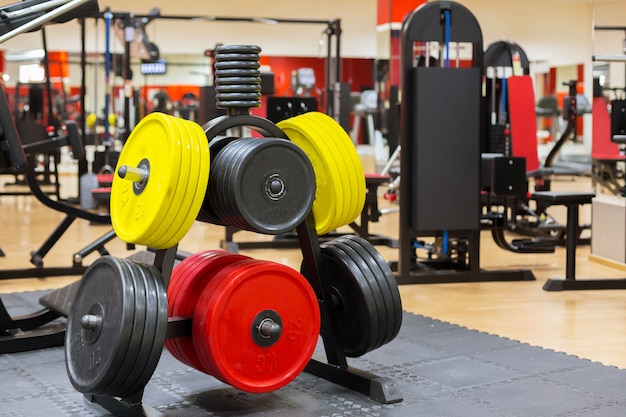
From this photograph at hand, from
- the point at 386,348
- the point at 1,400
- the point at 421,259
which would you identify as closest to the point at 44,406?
the point at 1,400

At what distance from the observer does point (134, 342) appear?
267cm

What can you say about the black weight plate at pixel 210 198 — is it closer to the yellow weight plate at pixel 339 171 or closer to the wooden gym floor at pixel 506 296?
the yellow weight plate at pixel 339 171

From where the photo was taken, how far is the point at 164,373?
352 centimetres

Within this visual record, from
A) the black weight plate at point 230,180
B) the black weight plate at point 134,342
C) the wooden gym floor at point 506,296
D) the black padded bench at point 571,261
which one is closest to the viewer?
the black weight plate at point 134,342

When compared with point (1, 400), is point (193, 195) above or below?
above

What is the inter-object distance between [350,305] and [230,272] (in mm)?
525

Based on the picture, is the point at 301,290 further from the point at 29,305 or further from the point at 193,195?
the point at 29,305

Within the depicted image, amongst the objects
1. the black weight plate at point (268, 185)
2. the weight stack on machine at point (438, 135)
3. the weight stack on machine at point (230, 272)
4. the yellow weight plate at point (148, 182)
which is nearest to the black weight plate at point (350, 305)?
the weight stack on machine at point (230, 272)

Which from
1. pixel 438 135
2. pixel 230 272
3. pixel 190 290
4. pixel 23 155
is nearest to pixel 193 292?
pixel 190 290

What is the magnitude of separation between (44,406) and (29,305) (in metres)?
1.84

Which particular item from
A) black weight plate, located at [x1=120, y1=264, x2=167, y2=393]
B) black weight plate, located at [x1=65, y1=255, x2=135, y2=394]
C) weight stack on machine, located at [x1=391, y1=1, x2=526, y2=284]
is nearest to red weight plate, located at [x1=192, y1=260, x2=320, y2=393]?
black weight plate, located at [x1=120, y1=264, x2=167, y2=393]

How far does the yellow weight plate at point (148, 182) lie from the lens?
2738mm

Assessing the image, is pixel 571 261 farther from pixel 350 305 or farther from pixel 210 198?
pixel 210 198

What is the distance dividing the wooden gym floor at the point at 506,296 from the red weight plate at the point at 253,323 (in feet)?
4.75
